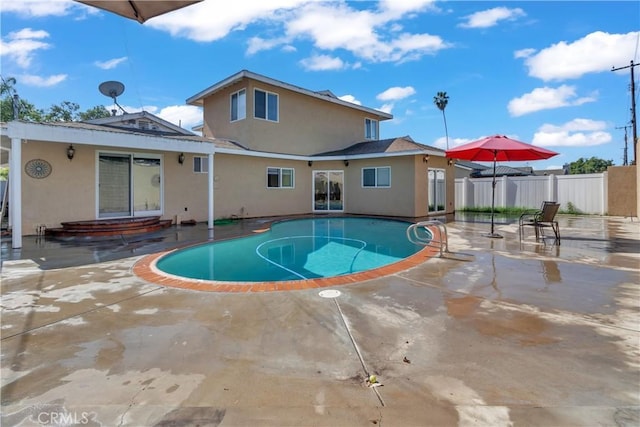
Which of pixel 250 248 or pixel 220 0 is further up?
pixel 220 0

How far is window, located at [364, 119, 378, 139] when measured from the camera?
2397 cm

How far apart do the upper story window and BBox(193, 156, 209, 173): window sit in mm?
3852

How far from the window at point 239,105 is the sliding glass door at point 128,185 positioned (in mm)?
5517

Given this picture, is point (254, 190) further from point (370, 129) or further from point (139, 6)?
point (139, 6)

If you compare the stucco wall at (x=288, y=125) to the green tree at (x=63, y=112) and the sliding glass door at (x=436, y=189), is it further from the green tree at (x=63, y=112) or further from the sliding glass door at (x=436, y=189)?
the green tree at (x=63, y=112)

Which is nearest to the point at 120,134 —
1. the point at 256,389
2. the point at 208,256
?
the point at 208,256

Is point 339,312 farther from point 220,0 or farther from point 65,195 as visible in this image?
point 65,195

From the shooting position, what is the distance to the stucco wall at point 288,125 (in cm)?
1773

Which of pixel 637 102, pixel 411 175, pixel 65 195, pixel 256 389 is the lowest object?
pixel 256 389

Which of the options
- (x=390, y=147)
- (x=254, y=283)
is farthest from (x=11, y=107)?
(x=254, y=283)

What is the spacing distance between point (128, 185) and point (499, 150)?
44.8ft

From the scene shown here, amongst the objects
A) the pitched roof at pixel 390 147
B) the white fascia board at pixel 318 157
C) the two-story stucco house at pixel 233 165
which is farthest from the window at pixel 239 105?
the pitched roof at pixel 390 147

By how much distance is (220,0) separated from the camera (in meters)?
4.18

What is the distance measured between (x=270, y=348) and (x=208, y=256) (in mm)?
5939
